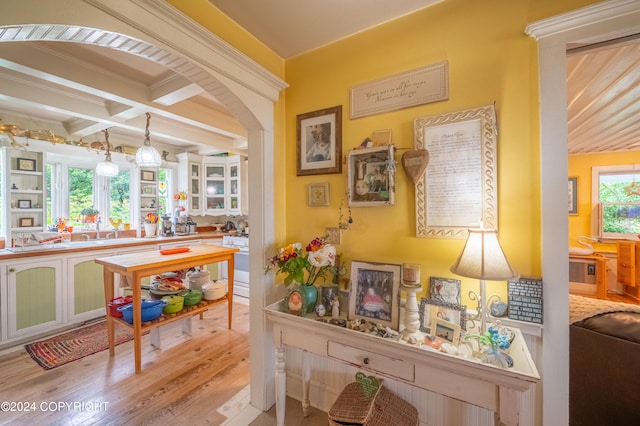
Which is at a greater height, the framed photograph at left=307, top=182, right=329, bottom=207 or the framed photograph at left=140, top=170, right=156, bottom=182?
the framed photograph at left=140, top=170, right=156, bottom=182

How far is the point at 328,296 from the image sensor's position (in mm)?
1519

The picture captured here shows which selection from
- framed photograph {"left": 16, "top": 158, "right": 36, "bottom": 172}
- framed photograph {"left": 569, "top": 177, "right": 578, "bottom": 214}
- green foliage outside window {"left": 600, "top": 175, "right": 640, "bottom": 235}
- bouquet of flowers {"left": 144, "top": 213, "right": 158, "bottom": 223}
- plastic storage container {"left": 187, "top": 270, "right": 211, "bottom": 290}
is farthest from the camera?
framed photograph {"left": 569, "top": 177, "right": 578, "bottom": 214}

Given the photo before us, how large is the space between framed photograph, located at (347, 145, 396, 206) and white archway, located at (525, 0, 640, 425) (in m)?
0.68

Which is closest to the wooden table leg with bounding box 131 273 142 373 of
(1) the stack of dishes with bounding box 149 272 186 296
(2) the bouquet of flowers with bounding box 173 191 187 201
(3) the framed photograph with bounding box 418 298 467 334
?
(1) the stack of dishes with bounding box 149 272 186 296

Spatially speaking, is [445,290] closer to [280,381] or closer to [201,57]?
[280,381]

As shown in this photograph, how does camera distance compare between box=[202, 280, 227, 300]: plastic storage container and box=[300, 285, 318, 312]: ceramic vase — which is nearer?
box=[300, 285, 318, 312]: ceramic vase

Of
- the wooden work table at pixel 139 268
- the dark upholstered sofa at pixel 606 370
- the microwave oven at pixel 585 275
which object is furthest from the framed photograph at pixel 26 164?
the microwave oven at pixel 585 275

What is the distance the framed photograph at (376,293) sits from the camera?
1280 mm

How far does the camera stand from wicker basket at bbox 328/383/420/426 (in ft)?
4.22

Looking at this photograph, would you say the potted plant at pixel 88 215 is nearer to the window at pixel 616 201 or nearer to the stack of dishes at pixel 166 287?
the stack of dishes at pixel 166 287

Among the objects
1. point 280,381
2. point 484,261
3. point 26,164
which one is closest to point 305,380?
point 280,381

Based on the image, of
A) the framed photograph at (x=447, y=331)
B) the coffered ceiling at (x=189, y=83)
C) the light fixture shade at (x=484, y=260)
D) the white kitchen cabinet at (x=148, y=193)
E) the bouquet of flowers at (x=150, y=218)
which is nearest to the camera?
the light fixture shade at (x=484, y=260)

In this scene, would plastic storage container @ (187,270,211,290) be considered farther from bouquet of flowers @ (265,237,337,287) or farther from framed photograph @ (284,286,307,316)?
framed photograph @ (284,286,307,316)

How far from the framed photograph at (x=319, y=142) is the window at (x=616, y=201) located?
5245 millimetres
